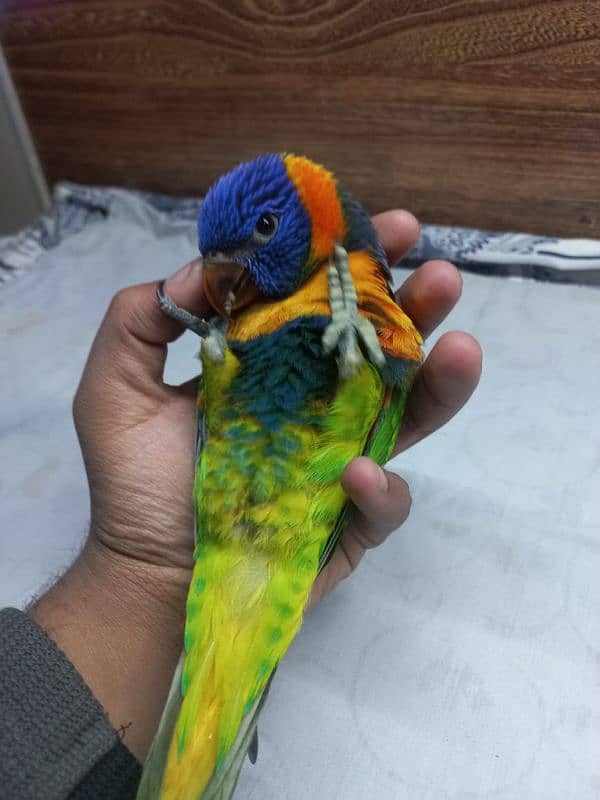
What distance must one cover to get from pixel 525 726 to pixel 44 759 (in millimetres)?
493

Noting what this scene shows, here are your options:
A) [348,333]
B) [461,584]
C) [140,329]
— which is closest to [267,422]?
[348,333]

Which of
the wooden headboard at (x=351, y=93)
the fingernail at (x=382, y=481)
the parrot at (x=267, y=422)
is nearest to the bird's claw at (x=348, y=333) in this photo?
the parrot at (x=267, y=422)

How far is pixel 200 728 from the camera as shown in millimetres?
624

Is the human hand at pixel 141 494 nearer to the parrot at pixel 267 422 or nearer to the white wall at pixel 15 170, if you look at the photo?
the parrot at pixel 267 422

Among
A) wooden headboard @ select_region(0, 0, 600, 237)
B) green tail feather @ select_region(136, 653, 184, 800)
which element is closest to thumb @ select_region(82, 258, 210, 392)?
A: green tail feather @ select_region(136, 653, 184, 800)

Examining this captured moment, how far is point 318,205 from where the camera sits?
0.77m

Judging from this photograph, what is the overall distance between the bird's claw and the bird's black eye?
8cm

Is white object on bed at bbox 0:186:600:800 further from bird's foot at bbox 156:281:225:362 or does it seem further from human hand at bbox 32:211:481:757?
bird's foot at bbox 156:281:225:362

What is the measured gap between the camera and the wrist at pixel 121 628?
2.48ft

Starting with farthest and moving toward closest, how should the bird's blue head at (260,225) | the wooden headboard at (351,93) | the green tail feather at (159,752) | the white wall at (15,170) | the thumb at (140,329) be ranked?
the white wall at (15,170) → the wooden headboard at (351,93) → the thumb at (140,329) → the bird's blue head at (260,225) → the green tail feather at (159,752)

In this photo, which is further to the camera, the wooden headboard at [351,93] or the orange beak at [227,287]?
the wooden headboard at [351,93]

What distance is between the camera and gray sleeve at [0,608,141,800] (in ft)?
2.07

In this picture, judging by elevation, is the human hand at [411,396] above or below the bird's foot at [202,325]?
below

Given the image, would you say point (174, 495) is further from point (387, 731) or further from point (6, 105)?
point (6, 105)
